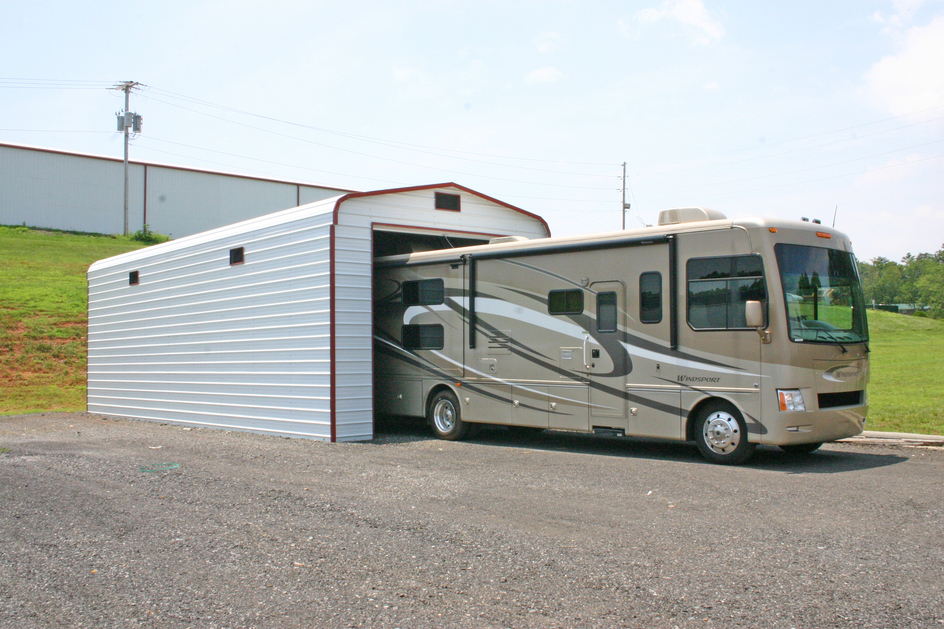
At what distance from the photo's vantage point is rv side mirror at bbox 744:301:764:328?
9641 mm

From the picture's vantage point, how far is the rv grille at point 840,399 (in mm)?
A: 10023

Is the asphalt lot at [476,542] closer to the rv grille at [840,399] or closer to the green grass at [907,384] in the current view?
the rv grille at [840,399]

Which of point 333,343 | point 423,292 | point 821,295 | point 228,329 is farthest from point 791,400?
point 228,329

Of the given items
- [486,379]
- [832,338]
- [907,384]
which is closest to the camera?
[832,338]

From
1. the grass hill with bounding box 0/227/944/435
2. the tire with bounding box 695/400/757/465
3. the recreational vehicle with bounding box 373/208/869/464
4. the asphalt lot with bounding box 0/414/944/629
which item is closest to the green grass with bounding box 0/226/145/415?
the grass hill with bounding box 0/227/944/435

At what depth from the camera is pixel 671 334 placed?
1060 cm

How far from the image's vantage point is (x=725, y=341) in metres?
10.1

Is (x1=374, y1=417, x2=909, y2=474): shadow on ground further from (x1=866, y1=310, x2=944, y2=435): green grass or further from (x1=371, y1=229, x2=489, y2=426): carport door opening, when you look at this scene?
(x1=866, y1=310, x2=944, y2=435): green grass

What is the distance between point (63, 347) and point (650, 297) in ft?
90.2

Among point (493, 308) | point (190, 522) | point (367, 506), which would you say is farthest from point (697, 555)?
point (493, 308)

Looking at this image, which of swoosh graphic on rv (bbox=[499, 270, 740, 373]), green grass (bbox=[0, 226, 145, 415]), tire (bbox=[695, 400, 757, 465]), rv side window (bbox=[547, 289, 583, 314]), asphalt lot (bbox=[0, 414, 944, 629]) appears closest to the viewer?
asphalt lot (bbox=[0, 414, 944, 629])

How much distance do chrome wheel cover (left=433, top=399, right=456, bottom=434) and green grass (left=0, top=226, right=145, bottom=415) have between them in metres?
14.4

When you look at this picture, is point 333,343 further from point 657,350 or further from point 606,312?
point 657,350

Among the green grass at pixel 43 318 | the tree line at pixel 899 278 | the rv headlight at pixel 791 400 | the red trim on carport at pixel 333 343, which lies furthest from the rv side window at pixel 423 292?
the tree line at pixel 899 278
